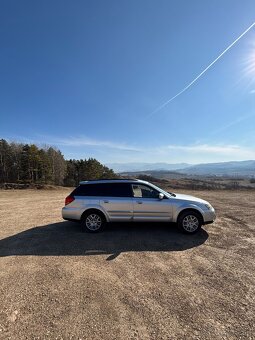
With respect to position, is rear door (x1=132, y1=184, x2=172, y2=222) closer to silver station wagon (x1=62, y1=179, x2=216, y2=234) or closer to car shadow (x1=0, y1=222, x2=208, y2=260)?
silver station wagon (x1=62, y1=179, x2=216, y2=234)

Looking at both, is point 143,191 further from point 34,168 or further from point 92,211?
point 34,168

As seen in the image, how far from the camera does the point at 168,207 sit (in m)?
8.01

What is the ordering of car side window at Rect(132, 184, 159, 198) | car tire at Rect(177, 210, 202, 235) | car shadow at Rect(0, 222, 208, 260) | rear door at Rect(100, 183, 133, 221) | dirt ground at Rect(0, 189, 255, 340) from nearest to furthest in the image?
dirt ground at Rect(0, 189, 255, 340) → car shadow at Rect(0, 222, 208, 260) → car tire at Rect(177, 210, 202, 235) → rear door at Rect(100, 183, 133, 221) → car side window at Rect(132, 184, 159, 198)

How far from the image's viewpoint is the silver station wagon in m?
8.02

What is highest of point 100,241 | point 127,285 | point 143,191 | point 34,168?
point 34,168

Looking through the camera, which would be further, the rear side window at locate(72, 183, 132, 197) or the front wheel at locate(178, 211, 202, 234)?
the rear side window at locate(72, 183, 132, 197)

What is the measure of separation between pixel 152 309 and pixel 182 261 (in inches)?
83.7

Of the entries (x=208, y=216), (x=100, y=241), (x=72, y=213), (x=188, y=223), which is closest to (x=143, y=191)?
(x=188, y=223)

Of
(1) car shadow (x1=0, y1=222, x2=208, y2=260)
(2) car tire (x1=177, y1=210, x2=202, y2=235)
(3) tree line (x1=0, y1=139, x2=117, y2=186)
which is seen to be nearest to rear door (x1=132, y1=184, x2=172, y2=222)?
(2) car tire (x1=177, y1=210, x2=202, y2=235)

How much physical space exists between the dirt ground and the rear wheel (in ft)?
1.42

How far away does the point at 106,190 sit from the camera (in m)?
8.33

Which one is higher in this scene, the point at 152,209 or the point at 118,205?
the point at 118,205

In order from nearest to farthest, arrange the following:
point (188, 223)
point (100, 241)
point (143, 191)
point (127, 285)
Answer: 1. point (127, 285)
2. point (100, 241)
3. point (188, 223)
4. point (143, 191)

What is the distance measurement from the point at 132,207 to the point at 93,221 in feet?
4.52
